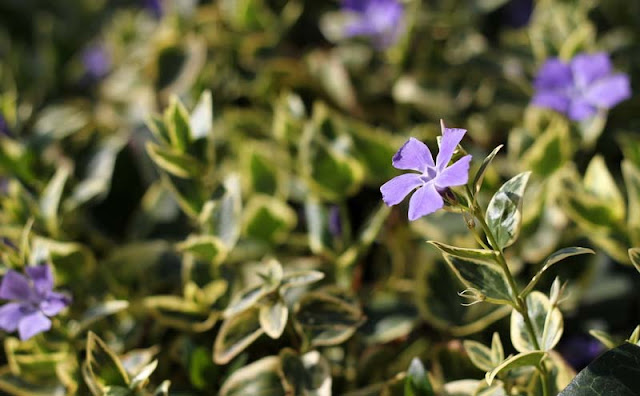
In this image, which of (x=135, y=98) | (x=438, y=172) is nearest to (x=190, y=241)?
(x=438, y=172)

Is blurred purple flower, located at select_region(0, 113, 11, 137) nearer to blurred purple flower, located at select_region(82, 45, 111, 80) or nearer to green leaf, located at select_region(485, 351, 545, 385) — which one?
blurred purple flower, located at select_region(82, 45, 111, 80)

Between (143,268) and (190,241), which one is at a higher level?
(190,241)

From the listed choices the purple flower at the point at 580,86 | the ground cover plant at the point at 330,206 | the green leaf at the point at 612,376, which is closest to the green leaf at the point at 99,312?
the ground cover plant at the point at 330,206

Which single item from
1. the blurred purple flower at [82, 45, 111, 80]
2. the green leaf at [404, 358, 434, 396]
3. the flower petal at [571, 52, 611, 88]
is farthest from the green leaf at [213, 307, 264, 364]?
the blurred purple flower at [82, 45, 111, 80]

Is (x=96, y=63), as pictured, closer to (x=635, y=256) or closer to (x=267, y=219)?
(x=267, y=219)

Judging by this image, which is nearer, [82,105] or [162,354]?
[162,354]

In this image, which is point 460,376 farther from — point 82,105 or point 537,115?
point 82,105

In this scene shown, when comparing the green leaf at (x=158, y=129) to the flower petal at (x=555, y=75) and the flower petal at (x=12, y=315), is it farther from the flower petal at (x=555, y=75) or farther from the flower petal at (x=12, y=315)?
the flower petal at (x=555, y=75)

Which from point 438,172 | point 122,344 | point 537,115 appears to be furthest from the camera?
point 537,115
